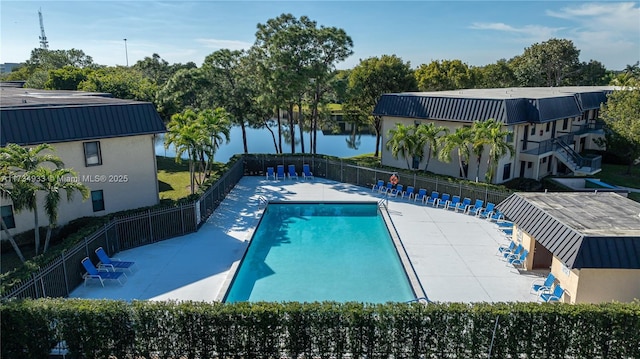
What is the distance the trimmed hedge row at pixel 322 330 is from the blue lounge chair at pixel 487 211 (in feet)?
35.3

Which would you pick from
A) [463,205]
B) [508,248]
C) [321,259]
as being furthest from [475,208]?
[321,259]

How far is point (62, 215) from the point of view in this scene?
17.0 m

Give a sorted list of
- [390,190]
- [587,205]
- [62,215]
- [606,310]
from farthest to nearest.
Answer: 1. [390,190]
2. [62,215]
3. [587,205]
4. [606,310]

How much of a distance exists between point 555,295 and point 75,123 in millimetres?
18402

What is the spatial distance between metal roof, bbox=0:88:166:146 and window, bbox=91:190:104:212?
259 centimetres

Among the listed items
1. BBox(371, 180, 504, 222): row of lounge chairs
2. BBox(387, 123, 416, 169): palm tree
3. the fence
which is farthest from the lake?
BBox(371, 180, 504, 222): row of lounge chairs

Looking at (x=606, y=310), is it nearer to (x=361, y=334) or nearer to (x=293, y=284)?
(x=361, y=334)

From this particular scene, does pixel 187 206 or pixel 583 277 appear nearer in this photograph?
pixel 583 277

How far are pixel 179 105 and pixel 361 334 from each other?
26.3 metres

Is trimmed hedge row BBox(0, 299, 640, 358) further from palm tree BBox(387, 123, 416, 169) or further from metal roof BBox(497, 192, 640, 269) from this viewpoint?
palm tree BBox(387, 123, 416, 169)

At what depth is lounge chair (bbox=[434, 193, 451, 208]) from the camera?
21.7 meters

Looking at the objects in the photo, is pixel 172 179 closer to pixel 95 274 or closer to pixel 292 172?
pixel 292 172

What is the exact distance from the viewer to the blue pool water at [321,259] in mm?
13781

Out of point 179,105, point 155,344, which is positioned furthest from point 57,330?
point 179,105
